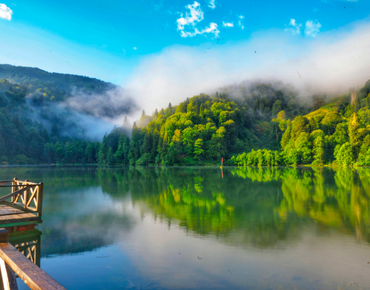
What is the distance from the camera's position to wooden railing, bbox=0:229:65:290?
315 centimetres

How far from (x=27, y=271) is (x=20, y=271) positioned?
94mm

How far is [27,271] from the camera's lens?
3.50m

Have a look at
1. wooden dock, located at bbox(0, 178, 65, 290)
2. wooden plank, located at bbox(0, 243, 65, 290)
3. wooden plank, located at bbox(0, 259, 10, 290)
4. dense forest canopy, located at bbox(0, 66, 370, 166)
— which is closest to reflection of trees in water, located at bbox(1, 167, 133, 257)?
wooden dock, located at bbox(0, 178, 65, 290)

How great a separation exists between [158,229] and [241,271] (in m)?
5.49

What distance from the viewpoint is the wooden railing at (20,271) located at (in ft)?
10.3

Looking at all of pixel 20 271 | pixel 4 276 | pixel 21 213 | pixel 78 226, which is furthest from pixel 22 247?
pixel 20 271

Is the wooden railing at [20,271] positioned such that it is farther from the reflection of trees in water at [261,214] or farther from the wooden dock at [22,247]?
the reflection of trees in water at [261,214]

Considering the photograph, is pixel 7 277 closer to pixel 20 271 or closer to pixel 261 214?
pixel 20 271

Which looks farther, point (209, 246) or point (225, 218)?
point (225, 218)

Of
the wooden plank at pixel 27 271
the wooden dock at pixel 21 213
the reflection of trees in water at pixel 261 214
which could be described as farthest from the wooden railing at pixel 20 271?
the reflection of trees in water at pixel 261 214

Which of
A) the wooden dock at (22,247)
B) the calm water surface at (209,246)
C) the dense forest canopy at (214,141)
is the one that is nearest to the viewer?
the wooden dock at (22,247)

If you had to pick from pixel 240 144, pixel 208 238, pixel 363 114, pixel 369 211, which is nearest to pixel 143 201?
pixel 208 238

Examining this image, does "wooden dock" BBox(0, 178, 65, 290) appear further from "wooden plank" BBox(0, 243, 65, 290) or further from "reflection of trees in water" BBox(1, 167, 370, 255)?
"reflection of trees in water" BBox(1, 167, 370, 255)

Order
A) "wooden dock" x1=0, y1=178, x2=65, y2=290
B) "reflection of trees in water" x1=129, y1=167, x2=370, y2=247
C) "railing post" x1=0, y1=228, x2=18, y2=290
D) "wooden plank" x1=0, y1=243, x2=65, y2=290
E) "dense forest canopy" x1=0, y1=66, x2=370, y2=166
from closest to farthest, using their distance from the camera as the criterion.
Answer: "wooden plank" x1=0, y1=243, x2=65, y2=290 < "wooden dock" x1=0, y1=178, x2=65, y2=290 < "railing post" x1=0, y1=228, x2=18, y2=290 < "reflection of trees in water" x1=129, y1=167, x2=370, y2=247 < "dense forest canopy" x1=0, y1=66, x2=370, y2=166
